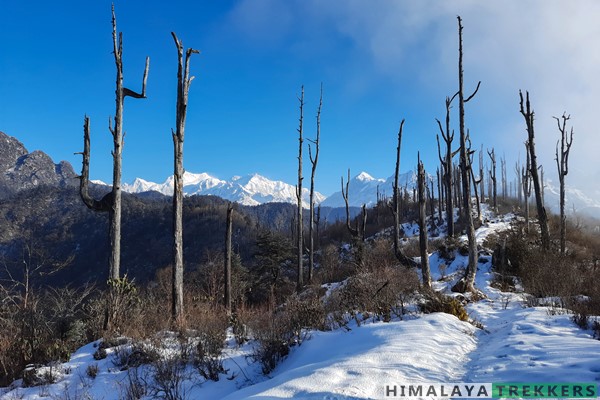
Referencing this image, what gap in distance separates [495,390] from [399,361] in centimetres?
101

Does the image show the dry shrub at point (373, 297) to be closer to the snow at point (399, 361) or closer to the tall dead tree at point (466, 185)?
the snow at point (399, 361)

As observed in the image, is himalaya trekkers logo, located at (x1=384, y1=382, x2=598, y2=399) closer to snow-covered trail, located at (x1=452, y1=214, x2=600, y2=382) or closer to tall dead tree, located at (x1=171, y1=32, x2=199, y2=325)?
snow-covered trail, located at (x1=452, y1=214, x2=600, y2=382)

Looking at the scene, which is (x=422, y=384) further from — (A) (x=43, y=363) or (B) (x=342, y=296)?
(A) (x=43, y=363)

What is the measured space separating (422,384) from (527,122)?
1633cm

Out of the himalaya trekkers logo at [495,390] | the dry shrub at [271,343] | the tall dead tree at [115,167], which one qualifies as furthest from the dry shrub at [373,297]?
the tall dead tree at [115,167]

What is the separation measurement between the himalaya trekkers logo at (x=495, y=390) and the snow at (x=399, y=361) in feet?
0.38

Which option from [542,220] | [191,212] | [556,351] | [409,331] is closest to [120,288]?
[409,331]

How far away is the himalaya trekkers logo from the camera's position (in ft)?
10.2

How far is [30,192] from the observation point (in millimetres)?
131375

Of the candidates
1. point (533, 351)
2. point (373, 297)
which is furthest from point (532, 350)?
point (373, 297)

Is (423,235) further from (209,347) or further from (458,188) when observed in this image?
(458,188)

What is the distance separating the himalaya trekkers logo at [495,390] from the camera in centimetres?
311

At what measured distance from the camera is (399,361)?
4.04 m

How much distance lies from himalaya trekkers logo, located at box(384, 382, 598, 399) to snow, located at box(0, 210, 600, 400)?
12 cm
